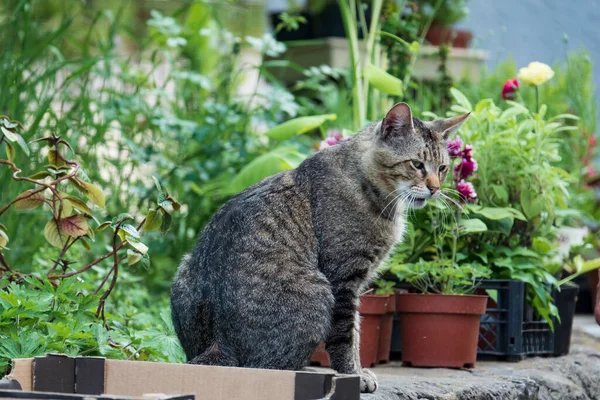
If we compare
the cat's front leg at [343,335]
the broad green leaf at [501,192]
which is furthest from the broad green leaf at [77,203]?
the broad green leaf at [501,192]

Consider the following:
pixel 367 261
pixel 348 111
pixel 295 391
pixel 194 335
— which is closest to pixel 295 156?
pixel 348 111

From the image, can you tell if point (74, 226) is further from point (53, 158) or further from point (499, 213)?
point (499, 213)

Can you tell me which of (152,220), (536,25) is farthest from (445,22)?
(152,220)

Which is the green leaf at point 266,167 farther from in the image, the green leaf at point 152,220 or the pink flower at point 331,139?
the green leaf at point 152,220

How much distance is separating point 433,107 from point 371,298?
1.99 meters

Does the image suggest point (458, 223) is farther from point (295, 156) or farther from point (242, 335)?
point (242, 335)

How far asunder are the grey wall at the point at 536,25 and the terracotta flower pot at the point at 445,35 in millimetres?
401

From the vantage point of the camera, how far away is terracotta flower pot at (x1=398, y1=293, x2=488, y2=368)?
289cm

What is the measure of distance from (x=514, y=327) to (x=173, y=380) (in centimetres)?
175

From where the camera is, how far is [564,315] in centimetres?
332

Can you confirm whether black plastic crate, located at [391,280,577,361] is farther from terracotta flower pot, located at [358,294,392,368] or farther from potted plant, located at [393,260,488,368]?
terracotta flower pot, located at [358,294,392,368]

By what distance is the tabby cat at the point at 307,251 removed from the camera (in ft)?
7.41

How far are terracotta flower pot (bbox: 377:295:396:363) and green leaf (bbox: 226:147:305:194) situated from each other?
709 millimetres

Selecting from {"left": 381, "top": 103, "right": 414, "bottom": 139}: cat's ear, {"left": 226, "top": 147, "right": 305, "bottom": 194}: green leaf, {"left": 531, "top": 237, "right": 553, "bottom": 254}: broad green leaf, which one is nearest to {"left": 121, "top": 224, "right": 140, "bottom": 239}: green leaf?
{"left": 381, "top": 103, "right": 414, "bottom": 139}: cat's ear
